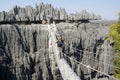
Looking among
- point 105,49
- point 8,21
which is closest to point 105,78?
point 105,49

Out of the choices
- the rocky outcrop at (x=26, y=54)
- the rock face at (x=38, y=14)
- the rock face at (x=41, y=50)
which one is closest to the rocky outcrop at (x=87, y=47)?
the rock face at (x=41, y=50)

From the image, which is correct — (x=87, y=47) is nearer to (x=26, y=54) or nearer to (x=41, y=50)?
(x=41, y=50)

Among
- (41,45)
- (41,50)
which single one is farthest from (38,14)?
(41,50)

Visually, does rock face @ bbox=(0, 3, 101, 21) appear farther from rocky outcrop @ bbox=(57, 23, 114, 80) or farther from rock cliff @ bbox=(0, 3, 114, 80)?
rocky outcrop @ bbox=(57, 23, 114, 80)

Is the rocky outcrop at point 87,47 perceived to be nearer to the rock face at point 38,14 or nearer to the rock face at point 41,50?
the rock face at point 41,50

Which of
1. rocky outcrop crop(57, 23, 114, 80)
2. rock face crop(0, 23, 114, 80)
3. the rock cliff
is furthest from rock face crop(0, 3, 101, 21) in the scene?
rocky outcrop crop(57, 23, 114, 80)
